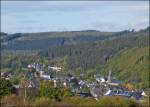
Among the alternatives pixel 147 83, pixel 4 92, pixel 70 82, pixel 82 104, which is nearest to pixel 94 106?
pixel 82 104

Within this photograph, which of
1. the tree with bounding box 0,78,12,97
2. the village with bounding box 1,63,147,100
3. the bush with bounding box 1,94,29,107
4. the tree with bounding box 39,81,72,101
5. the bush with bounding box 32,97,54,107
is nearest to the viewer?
Answer: the bush with bounding box 32,97,54,107

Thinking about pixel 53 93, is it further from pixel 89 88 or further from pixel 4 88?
pixel 89 88

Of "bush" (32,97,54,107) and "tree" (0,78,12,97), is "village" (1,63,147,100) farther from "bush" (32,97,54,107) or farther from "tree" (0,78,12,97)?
"bush" (32,97,54,107)

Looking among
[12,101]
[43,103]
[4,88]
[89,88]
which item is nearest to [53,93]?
[4,88]

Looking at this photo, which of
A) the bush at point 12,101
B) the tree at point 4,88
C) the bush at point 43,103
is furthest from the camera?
the tree at point 4,88

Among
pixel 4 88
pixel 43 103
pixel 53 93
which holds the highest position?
pixel 4 88

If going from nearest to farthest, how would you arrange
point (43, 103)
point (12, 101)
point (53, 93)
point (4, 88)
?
point (43, 103) < point (12, 101) < point (53, 93) < point (4, 88)

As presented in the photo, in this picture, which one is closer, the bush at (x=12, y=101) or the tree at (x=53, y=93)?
the bush at (x=12, y=101)

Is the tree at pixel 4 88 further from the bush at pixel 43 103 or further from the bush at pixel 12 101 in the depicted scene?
the bush at pixel 43 103

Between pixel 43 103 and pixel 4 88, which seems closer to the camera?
pixel 43 103

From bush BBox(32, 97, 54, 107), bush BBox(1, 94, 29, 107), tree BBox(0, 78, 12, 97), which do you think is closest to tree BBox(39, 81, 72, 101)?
tree BBox(0, 78, 12, 97)

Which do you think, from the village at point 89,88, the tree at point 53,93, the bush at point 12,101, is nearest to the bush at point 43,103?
the bush at point 12,101

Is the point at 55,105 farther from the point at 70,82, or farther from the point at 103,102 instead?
the point at 70,82

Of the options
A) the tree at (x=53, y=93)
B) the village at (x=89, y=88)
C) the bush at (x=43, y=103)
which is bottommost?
the village at (x=89, y=88)
